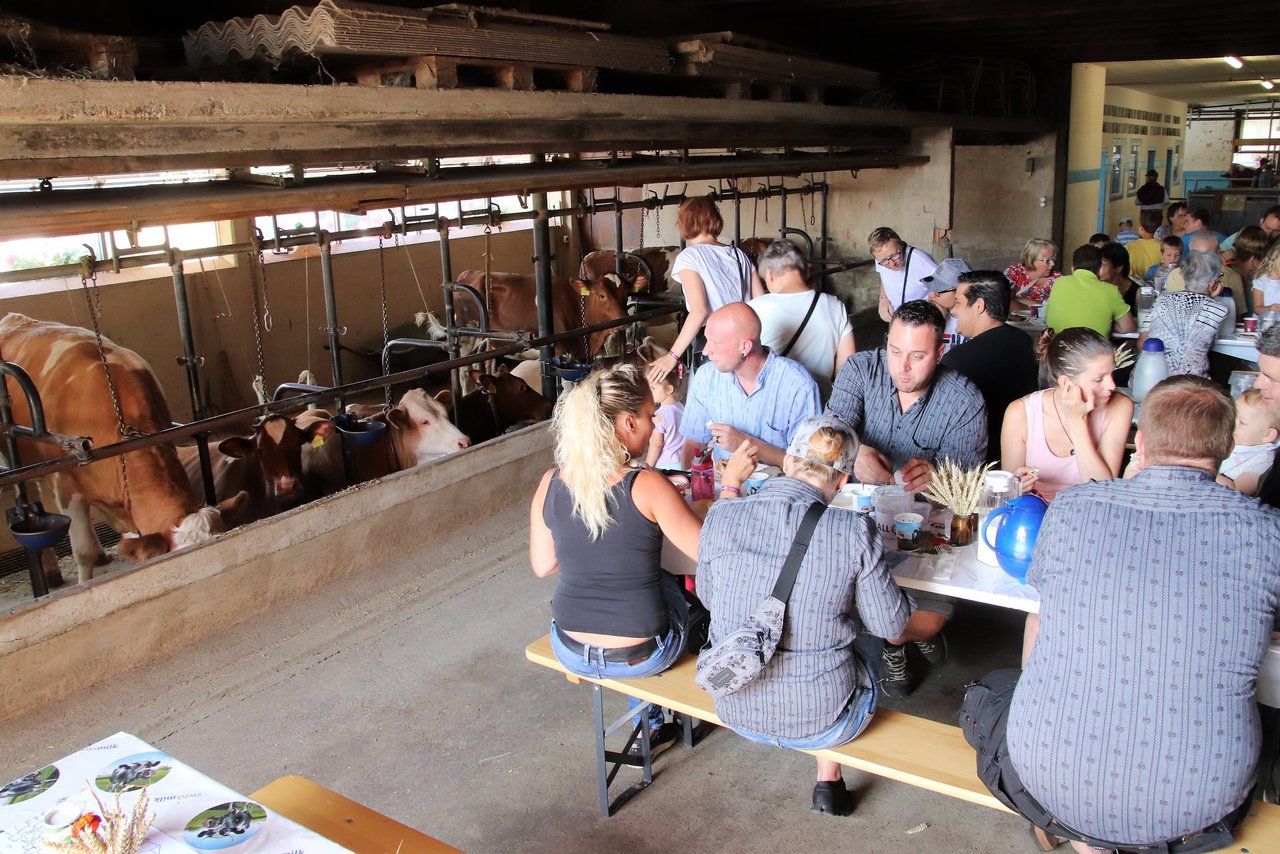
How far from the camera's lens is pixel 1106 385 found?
3531 millimetres

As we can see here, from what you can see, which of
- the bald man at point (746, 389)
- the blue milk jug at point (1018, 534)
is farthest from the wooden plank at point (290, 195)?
the blue milk jug at point (1018, 534)

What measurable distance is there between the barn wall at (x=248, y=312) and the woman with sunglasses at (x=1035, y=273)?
247 inches

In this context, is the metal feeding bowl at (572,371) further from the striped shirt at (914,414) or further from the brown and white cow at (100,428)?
the striped shirt at (914,414)

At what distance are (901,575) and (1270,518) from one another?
1.08m

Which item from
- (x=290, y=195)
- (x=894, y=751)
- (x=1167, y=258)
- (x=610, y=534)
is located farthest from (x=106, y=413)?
(x=1167, y=258)

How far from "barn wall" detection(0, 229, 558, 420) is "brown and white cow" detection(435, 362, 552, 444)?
345 centimetres

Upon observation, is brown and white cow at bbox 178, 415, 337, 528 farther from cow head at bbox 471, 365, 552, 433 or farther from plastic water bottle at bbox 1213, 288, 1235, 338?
plastic water bottle at bbox 1213, 288, 1235, 338

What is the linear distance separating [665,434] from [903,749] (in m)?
2.13

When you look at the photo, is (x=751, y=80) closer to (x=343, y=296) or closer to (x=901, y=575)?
(x=901, y=575)

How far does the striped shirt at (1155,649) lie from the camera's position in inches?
84.0

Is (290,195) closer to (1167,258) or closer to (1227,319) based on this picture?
(1227,319)

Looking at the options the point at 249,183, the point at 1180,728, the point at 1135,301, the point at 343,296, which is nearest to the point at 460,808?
the point at 1180,728

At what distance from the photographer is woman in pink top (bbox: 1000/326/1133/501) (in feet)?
11.6

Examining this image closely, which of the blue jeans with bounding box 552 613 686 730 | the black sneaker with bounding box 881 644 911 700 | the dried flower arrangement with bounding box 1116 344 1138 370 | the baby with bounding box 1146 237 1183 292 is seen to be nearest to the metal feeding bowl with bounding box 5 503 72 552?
the blue jeans with bounding box 552 613 686 730
